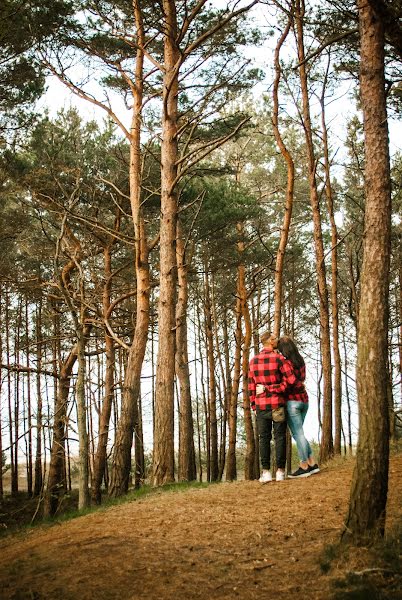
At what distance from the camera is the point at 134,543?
5316 mm

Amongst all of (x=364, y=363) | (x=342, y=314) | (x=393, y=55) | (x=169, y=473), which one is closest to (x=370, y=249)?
(x=364, y=363)

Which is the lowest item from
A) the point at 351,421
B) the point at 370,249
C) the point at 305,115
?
the point at 351,421

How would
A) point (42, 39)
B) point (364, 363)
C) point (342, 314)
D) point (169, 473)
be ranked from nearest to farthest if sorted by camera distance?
point (364, 363) → point (169, 473) → point (42, 39) → point (342, 314)

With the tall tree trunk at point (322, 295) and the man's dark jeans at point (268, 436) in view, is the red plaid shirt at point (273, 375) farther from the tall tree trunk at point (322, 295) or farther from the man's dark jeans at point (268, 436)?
the tall tree trunk at point (322, 295)

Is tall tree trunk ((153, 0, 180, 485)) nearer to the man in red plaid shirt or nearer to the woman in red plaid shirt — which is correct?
the man in red plaid shirt

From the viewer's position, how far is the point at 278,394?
7973 mm

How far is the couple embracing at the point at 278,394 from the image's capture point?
7953 mm

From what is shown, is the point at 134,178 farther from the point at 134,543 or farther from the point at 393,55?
the point at 134,543

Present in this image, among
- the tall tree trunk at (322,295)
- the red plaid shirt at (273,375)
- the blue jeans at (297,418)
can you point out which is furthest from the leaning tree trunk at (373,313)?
the tall tree trunk at (322,295)

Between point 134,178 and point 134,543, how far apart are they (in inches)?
317

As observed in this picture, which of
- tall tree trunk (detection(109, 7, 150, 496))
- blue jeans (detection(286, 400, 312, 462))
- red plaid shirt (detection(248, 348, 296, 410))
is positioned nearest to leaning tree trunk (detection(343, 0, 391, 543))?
red plaid shirt (detection(248, 348, 296, 410))

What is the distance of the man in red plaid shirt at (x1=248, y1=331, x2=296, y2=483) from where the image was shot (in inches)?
313

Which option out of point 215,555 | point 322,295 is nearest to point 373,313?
point 215,555

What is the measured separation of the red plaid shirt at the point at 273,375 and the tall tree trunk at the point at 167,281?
2024 mm
